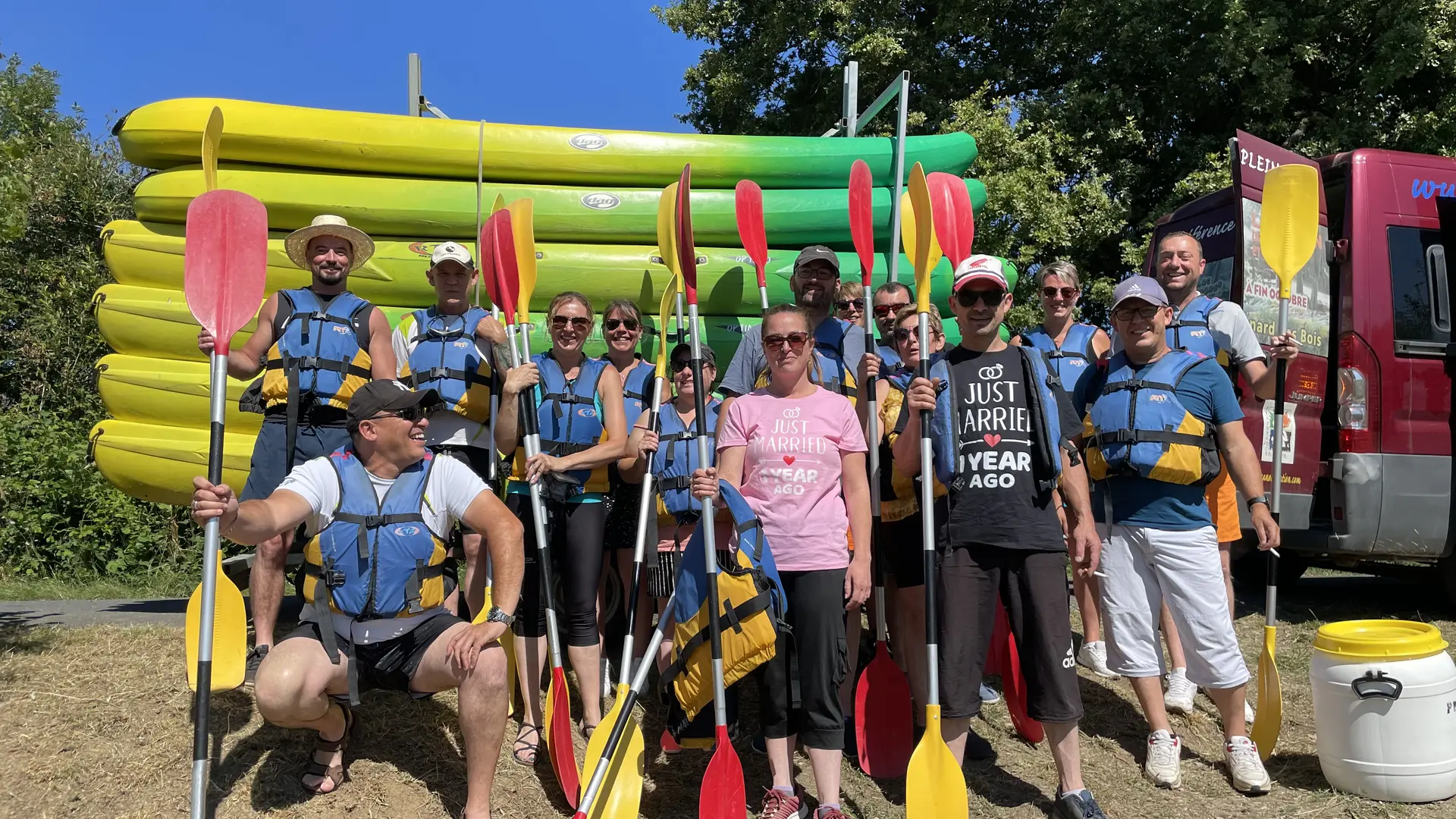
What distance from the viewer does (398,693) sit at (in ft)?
13.5

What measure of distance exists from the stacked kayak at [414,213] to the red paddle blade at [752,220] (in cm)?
62

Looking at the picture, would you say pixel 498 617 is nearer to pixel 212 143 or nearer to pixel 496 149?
pixel 212 143

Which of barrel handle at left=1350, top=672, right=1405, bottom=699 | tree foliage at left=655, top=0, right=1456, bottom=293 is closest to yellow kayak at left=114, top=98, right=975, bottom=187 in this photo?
barrel handle at left=1350, top=672, right=1405, bottom=699

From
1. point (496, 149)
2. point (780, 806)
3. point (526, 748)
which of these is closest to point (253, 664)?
point (526, 748)

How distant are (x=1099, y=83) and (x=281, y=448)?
11277 mm

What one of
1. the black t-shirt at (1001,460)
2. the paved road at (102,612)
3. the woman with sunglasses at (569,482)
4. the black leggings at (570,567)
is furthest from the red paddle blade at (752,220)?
the paved road at (102,612)

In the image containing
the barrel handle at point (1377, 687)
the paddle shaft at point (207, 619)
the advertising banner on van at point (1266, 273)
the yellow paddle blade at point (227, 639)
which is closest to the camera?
the paddle shaft at point (207, 619)

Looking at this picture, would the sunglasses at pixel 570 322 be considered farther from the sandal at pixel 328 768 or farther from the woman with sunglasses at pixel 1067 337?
the woman with sunglasses at pixel 1067 337

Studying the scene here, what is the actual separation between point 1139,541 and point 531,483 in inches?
93.5

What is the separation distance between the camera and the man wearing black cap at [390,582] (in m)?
3.07

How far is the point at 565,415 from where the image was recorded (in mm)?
3965

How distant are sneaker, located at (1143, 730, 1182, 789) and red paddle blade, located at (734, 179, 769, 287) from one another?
2.93 m

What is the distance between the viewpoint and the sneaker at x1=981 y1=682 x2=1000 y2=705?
4.39 metres

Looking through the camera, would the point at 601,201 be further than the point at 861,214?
Yes
